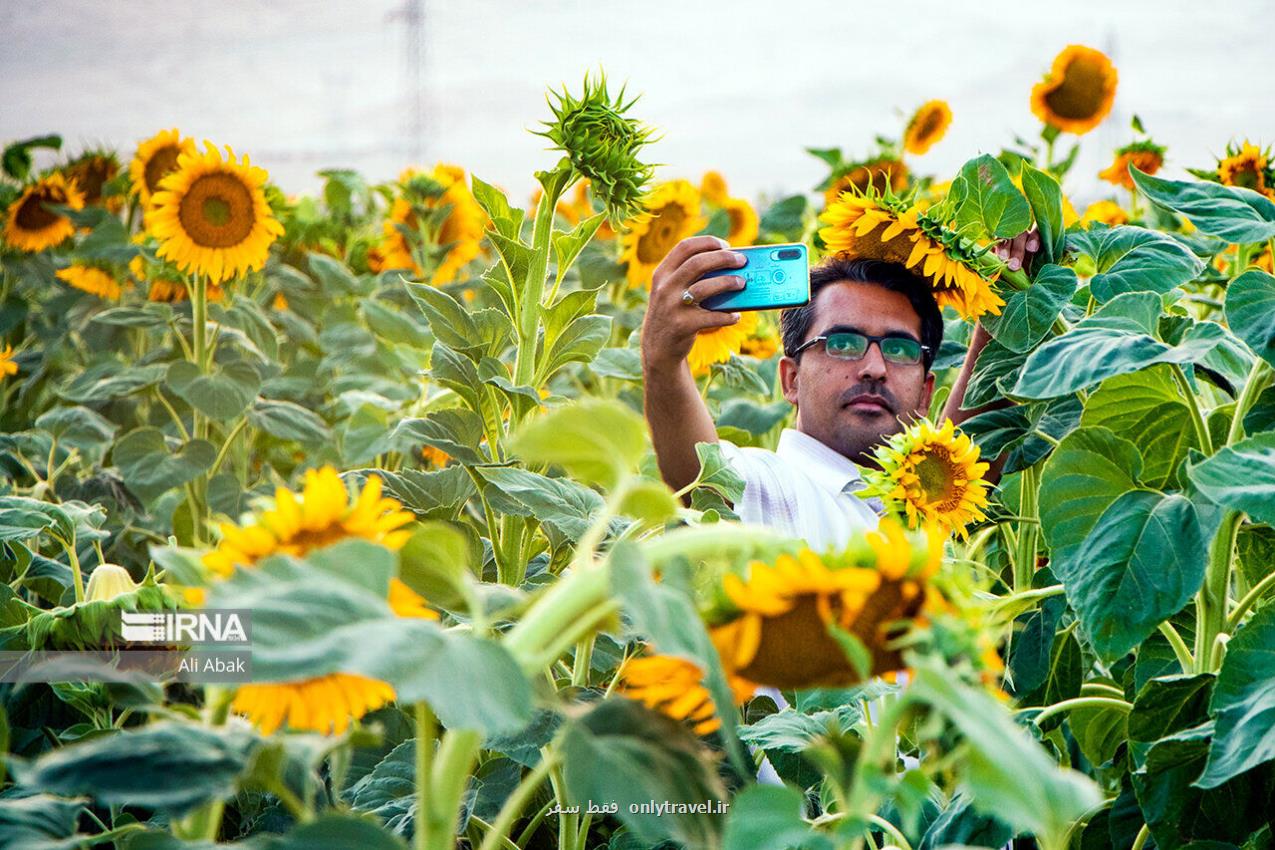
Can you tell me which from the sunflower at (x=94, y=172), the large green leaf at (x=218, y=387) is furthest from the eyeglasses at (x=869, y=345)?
the sunflower at (x=94, y=172)

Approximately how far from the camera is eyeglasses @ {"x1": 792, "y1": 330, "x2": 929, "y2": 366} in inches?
49.2

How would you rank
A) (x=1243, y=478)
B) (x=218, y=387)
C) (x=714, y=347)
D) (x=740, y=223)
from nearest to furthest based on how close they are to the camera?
(x=1243, y=478), (x=714, y=347), (x=218, y=387), (x=740, y=223)

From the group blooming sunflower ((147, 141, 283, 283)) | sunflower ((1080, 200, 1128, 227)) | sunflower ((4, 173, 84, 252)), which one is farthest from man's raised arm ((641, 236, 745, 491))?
sunflower ((4, 173, 84, 252))

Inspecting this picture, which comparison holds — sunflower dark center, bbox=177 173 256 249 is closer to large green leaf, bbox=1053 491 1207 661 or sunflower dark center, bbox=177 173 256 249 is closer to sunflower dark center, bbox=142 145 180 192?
sunflower dark center, bbox=142 145 180 192

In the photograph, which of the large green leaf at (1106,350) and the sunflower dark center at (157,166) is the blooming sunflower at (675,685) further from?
the sunflower dark center at (157,166)

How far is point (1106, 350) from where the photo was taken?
71 centimetres

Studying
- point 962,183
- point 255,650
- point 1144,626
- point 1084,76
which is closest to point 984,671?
point 255,650

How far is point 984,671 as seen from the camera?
1.21 feet

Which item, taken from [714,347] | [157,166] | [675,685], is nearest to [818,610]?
[675,685]

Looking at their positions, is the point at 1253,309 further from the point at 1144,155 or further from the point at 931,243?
the point at 1144,155

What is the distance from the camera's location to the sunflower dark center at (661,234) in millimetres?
1744

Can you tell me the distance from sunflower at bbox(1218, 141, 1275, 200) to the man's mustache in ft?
1.79

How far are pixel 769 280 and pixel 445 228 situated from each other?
4.52 ft

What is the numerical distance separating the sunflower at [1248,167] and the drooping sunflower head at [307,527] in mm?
1347
